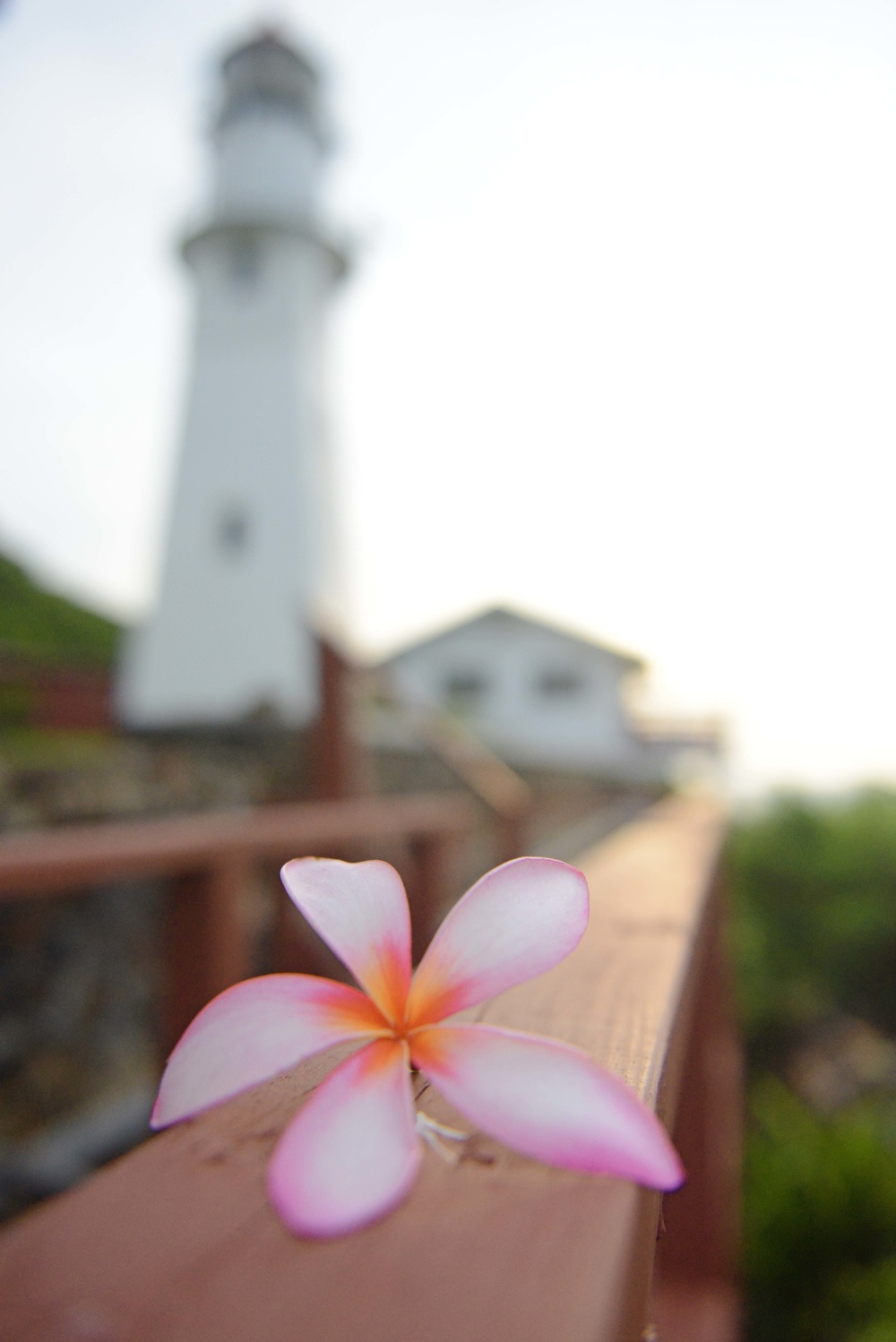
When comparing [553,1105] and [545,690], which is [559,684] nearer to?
[545,690]

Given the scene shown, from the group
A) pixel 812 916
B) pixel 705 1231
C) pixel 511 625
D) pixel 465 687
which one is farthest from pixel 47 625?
pixel 705 1231

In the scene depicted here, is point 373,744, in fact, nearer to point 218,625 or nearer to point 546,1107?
point 546,1107

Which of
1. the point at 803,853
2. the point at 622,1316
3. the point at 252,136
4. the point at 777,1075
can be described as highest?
the point at 252,136

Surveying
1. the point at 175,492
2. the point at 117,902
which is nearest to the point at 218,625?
the point at 175,492

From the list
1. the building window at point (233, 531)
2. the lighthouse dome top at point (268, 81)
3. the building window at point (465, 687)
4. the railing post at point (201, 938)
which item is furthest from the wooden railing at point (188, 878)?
the lighthouse dome top at point (268, 81)

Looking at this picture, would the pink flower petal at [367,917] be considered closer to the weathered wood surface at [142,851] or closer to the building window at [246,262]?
the weathered wood surface at [142,851]

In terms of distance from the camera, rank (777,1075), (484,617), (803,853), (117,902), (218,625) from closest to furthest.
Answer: (117,902) < (777,1075) < (803,853) < (218,625) < (484,617)
